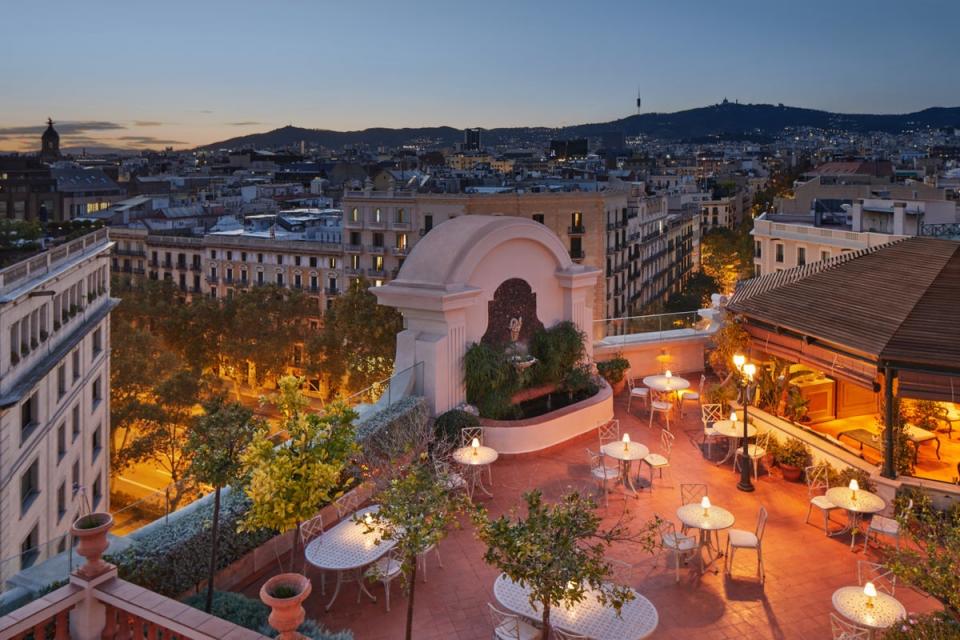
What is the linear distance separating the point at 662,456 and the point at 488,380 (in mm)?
3651

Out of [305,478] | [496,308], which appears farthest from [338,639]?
[496,308]

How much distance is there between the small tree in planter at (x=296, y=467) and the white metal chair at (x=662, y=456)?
6.76 m

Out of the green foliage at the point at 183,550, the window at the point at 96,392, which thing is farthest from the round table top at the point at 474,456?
the window at the point at 96,392

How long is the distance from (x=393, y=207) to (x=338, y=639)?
53648 millimetres

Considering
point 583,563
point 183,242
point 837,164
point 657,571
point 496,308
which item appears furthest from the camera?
point 837,164

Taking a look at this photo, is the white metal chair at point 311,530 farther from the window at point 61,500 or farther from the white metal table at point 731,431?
the window at point 61,500

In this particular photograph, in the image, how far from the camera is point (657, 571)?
421 inches

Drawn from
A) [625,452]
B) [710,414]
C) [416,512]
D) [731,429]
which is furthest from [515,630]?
[710,414]

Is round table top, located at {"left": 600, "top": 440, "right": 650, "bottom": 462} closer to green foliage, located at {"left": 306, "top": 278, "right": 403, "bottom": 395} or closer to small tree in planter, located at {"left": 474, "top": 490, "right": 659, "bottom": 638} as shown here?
small tree in planter, located at {"left": 474, "top": 490, "right": 659, "bottom": 638}

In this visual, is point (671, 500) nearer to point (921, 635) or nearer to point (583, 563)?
point (921, 635)

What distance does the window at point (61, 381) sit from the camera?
86.9ft

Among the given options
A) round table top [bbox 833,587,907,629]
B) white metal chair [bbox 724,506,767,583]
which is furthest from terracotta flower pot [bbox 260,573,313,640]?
white metal chair [bbox 724,506,767,583]

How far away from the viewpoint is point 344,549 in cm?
966

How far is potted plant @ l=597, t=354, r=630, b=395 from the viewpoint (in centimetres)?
1945
